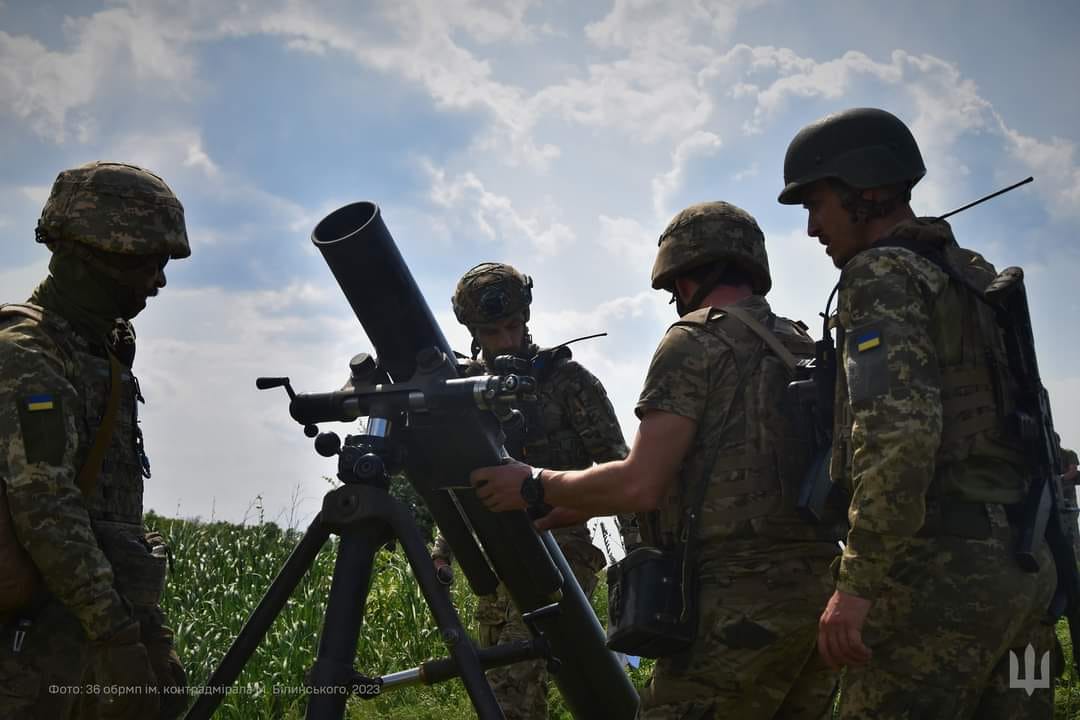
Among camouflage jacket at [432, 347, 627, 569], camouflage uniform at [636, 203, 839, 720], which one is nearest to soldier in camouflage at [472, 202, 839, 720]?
camouflage uniform at [636, 203, 839, 720]

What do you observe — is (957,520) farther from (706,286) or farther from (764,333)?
(706,286)

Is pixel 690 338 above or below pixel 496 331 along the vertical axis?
below

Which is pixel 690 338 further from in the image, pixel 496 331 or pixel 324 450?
pixel 496 331

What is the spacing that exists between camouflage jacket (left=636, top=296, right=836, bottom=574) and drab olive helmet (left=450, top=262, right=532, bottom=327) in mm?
2420

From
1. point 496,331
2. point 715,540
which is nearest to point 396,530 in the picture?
point 715,540

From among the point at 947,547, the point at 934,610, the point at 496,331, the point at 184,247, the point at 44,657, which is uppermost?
the point at 496,331

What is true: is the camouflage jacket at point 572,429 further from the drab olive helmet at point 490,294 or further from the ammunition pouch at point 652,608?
the ammunition pouch at point 652,608

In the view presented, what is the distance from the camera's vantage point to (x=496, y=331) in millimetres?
6164

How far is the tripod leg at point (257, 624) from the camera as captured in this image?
11.5 ft

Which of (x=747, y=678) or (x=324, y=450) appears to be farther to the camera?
(x=324, y=450)

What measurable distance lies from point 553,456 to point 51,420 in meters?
2.92

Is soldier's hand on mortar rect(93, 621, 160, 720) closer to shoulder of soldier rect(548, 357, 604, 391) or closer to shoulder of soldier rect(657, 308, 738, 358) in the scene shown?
shoulder of soldier rect(657, 308, 738, 358)

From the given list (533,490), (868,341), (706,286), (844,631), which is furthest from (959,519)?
(533,490)

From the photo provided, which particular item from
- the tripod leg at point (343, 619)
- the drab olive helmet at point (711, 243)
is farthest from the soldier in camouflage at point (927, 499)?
the tripod leg at point (343, 619)
